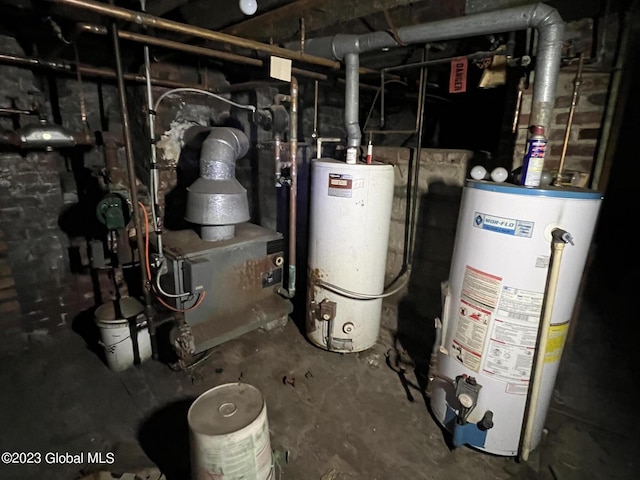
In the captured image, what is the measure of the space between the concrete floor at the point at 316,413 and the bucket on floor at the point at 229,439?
338 mm

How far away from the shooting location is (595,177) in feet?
5.13

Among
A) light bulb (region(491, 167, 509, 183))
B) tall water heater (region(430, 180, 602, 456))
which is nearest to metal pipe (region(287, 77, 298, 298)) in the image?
tall water heater (region(430, 180, 602, 456))

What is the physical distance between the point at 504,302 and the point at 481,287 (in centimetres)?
11

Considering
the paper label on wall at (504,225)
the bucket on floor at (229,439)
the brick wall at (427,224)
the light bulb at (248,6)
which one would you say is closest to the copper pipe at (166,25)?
the light bulb at (248,6)

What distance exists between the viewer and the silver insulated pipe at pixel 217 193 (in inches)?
76.8

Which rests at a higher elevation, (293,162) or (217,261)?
(293,162)

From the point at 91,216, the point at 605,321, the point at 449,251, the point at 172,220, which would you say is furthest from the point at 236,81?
the point at 605,321

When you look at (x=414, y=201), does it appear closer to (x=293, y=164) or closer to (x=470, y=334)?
(x=293, y=164)

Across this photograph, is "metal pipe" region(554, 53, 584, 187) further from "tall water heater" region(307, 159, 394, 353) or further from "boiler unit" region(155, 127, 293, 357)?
"boiler unit" region(155, 127, 293, 357)

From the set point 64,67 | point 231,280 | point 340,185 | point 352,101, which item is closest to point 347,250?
point 340,185

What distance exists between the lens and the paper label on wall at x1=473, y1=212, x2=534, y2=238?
1325 millimetres

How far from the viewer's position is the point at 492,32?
59.9 inches

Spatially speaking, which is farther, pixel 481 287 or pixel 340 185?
pixel 340 185

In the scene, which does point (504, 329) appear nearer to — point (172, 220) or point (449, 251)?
point (449, 251)
